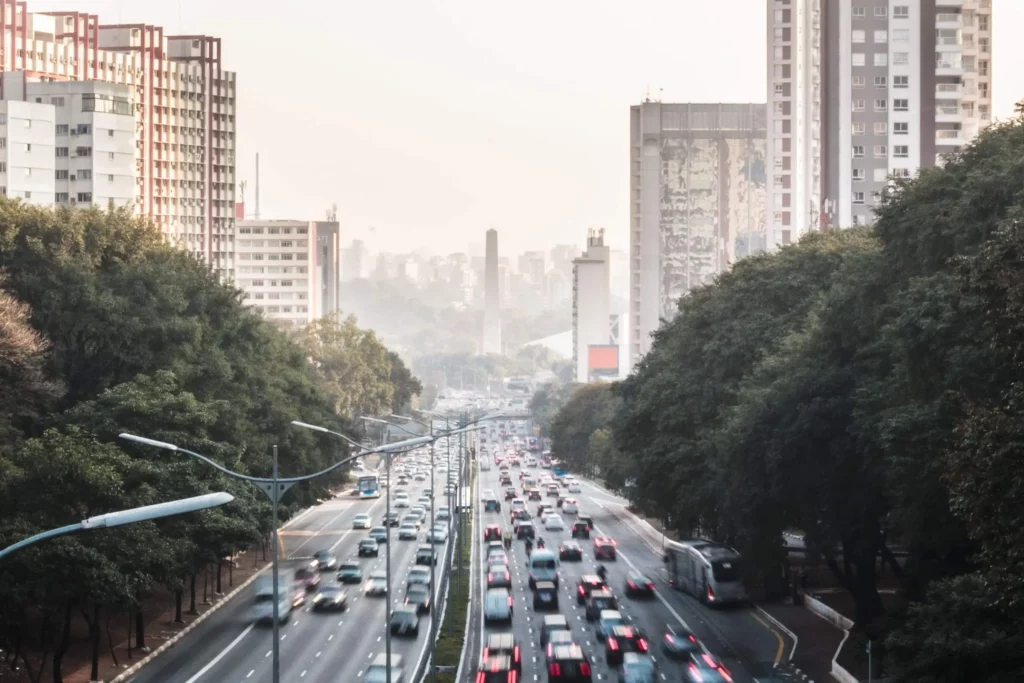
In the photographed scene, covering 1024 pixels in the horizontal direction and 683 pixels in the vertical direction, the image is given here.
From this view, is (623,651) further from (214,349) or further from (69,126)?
(69,126)

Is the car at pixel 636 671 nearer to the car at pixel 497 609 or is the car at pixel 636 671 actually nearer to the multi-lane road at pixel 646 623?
the multi-lane road at pixel 646 623

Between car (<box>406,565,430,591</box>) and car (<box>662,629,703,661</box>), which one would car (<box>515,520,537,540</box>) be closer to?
car (<box>406,565,430,591</box>)

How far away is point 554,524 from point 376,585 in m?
28.9

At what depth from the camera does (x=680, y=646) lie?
45406 millimetres

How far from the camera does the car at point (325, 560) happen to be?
69.3m

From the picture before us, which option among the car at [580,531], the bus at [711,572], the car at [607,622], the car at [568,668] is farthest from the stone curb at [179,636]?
the car at [580,531]

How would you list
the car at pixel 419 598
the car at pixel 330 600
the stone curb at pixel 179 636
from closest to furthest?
the stone curb at pixel 179 636
the car at pixel 419 598
the car at pixel 330 600

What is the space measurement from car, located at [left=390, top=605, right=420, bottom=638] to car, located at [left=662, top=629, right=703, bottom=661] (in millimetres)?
9215

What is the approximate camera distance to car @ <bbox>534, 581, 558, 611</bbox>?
58031mm

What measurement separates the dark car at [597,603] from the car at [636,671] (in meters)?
13.5

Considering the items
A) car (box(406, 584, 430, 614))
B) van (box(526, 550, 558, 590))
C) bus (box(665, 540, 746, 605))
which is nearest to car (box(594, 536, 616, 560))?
van (box(526, 550, 558, 590))

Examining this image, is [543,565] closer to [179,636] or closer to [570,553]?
[570,553]

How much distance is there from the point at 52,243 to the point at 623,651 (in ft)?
99.1

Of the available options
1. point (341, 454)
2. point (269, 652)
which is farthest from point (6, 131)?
point (269, 652)
